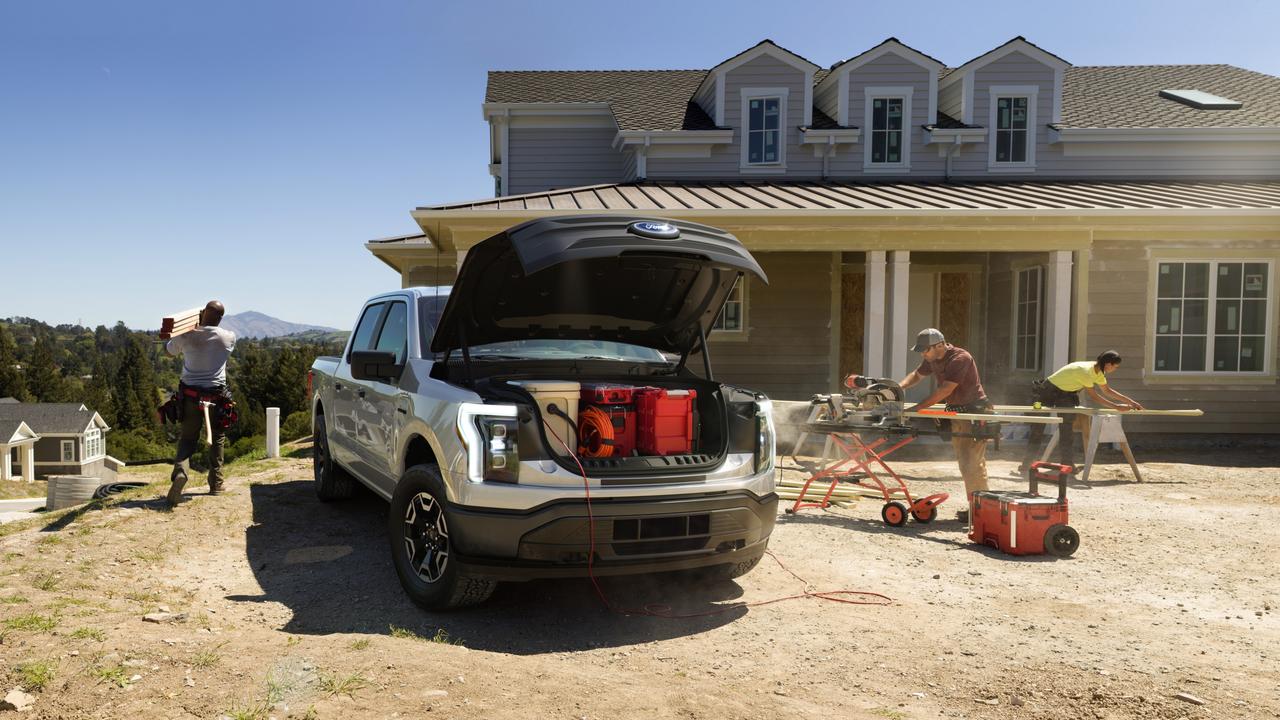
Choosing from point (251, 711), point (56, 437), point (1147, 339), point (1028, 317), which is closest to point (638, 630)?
point (251, 711)

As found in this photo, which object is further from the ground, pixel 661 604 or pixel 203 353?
pixel 203 353

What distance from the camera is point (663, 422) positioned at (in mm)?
4402

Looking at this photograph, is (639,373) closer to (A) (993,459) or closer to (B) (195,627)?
(B) (195,627)

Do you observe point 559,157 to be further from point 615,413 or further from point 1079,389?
point 615,413

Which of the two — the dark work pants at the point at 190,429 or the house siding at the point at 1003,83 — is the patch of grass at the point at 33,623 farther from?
the house siding at the point at 1003,83

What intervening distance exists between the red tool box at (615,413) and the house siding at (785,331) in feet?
30.4

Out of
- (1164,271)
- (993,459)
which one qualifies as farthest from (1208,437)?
(993,459)

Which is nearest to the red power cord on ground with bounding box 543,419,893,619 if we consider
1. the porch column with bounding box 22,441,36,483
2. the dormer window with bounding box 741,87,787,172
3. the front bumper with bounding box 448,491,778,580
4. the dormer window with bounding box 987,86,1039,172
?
the front bumper with bounding box 448,491,778,580

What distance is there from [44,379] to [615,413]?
84.2 metres

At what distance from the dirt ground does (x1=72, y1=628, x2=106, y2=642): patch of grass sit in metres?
0.02

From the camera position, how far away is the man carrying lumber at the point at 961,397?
273 inches

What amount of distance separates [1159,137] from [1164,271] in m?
4.33

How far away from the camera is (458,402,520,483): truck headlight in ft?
12.8

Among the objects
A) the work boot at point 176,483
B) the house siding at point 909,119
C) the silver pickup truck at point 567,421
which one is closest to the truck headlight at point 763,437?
the silver pickup truck at point 567,421
